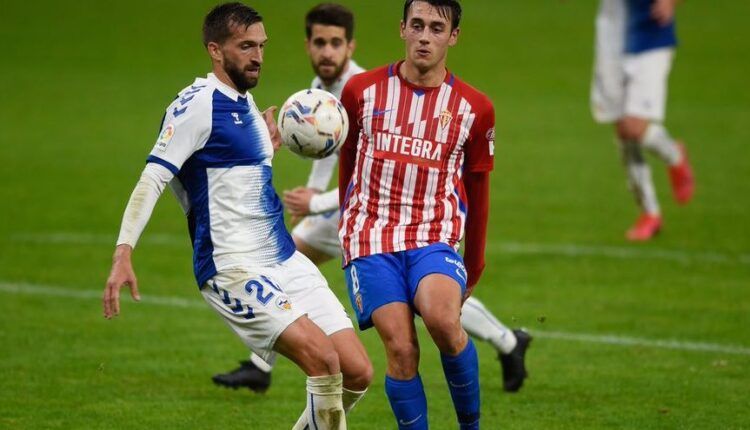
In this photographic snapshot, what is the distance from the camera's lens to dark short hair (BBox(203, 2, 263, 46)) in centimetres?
723

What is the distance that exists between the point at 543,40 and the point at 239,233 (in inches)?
1158

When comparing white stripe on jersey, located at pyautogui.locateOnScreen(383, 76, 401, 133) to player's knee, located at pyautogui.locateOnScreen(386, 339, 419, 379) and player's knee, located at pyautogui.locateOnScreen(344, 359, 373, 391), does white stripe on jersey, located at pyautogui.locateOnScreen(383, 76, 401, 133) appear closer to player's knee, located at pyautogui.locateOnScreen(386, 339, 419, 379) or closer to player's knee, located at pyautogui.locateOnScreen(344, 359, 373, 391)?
player's knee, located at pyautogui.locateOnScreen(386, 339, 419, 379)

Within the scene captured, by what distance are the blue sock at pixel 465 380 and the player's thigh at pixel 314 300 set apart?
0.61 metres

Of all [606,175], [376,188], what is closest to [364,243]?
[376,188]

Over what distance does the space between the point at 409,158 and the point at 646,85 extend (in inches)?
321

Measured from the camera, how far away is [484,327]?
9273 millimetres

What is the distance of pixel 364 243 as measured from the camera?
7.66 meters

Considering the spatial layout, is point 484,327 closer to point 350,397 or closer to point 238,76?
point 350,397

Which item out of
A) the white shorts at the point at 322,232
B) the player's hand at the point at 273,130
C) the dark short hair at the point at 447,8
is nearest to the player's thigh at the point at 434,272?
the player's hand at the point at 273,130

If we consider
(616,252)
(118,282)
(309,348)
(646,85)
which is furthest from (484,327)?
(646,85)

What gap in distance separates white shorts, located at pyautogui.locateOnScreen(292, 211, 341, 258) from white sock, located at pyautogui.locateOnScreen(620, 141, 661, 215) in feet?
20.4

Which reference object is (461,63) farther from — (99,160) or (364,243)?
(364,243)

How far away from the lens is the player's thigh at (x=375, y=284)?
7.45 m

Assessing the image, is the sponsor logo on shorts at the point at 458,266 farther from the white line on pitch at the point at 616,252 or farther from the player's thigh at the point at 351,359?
the white line on pitch at the point at 616,252
